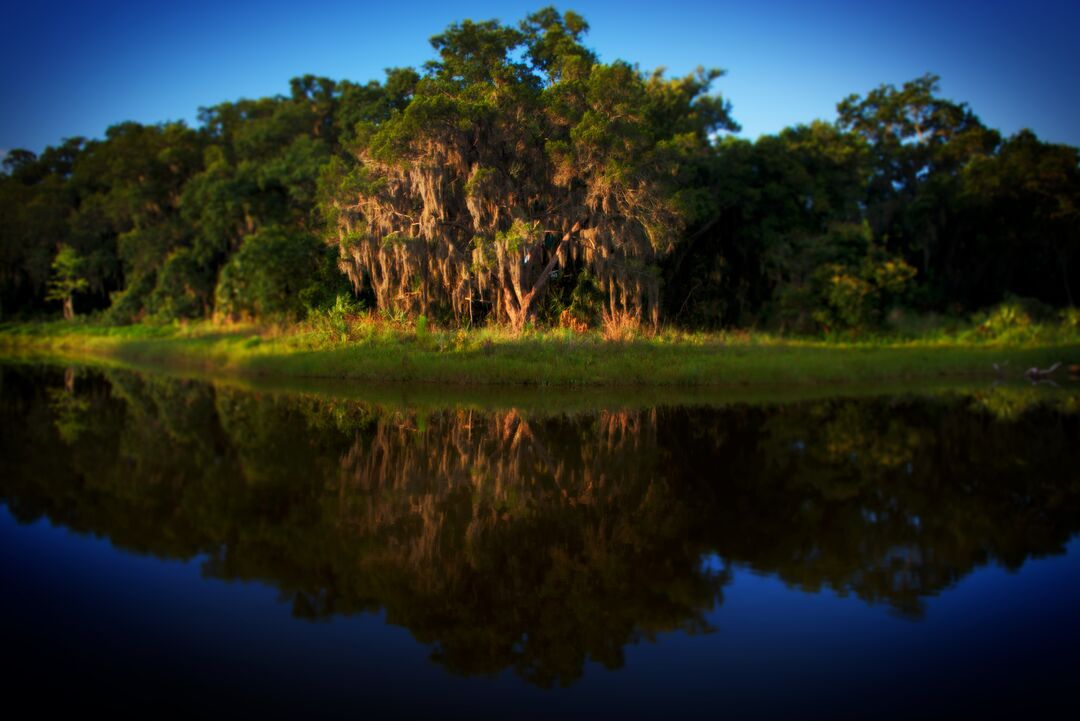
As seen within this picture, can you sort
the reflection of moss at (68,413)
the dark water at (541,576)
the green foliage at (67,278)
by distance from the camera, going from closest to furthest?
the dark water at (541,576)
the reflection of moss at (68,413)
the green foliage at (67,278)

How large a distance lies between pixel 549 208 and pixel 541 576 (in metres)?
19.7

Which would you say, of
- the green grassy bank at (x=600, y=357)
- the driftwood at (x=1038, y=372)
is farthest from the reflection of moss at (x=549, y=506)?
the driftwood at (x=1038, y=372)

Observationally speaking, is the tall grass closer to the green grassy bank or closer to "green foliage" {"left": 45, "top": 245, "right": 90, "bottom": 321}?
the green grassy bank

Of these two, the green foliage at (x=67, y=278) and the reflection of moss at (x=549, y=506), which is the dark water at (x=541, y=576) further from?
the green foliage at (x=67, y=278)

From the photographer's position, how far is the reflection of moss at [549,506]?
5855 millimetres

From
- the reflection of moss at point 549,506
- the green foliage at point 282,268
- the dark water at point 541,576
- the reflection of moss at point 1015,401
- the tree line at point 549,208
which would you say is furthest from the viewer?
the green foliage at point 282,268

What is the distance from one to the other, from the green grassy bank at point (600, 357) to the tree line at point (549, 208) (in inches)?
84.7

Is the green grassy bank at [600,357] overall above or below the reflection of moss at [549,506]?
above

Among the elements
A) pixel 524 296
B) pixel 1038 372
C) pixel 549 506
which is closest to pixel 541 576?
pixel 549 506

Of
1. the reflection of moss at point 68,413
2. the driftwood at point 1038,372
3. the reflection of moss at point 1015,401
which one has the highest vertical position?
the driftwood at point 1038,372

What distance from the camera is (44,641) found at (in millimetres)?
A: 5250

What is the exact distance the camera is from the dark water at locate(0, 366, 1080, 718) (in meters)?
4.68

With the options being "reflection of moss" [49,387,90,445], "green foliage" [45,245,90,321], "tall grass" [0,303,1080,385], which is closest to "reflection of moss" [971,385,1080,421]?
"tall grass" [0,303,1080,385]

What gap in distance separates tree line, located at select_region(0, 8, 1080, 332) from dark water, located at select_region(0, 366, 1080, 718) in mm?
12682
